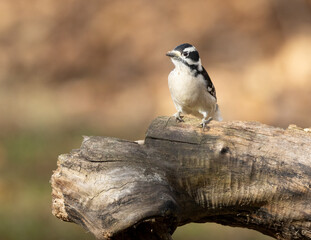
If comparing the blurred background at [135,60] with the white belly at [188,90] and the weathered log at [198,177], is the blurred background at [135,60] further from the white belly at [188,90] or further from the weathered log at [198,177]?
the weathered log at [198,177]

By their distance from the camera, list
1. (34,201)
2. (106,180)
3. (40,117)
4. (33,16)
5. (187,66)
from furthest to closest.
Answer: (33,16) → (40,117) → (34,201) → (187,66) → (106,180)

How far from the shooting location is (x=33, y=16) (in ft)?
34.9

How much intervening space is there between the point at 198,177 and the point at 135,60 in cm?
680

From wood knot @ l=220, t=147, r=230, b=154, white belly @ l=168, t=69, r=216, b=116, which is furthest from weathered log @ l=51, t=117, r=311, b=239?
Result: white belly @ l=168, t=69, r=216, b=116

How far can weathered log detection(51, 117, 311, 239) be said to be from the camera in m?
3.38

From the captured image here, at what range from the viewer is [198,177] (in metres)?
3.68

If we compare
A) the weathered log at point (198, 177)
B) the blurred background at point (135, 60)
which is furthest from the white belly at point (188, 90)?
the blurred background at point (135, 60)

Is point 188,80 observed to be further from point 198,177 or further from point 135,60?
point 135,60

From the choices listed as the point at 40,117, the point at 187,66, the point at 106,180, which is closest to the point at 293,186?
the point at 106,180

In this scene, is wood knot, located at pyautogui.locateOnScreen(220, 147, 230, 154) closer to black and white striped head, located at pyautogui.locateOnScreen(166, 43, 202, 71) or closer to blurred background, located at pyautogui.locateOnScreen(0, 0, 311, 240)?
black and white striped head, located at pyautogui.locateOnScreen(166, 43, 202, 71)

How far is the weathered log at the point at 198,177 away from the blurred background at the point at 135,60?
539cm

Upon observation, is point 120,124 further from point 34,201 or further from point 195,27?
point 34,201

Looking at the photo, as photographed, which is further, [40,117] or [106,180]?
[40,117]

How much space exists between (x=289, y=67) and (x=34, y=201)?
→ 464 centimetres
